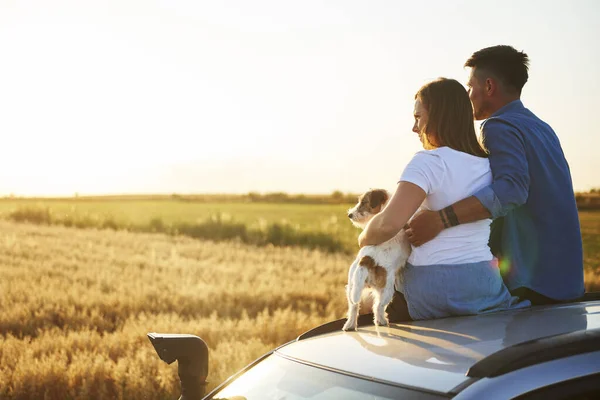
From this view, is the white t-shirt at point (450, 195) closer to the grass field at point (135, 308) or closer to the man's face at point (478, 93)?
the man's face at point (478, 93)

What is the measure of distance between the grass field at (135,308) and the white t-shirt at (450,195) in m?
4.28

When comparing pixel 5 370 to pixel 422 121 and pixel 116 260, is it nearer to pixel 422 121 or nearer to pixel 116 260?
pixel 422 121

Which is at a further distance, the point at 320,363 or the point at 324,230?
the point at 324,230

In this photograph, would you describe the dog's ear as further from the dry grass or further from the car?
the dry grass

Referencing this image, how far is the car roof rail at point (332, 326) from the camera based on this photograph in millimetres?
3567

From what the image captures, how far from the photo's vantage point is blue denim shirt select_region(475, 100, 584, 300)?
4.39m

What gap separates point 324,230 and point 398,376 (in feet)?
109

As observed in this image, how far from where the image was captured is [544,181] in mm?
4402

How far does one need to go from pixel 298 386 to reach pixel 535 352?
0.94 metres

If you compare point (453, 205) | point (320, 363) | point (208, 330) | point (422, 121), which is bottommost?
point (208, 330)

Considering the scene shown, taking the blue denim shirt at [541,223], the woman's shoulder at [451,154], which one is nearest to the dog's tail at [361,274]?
the woman's shoulder at [451,154]

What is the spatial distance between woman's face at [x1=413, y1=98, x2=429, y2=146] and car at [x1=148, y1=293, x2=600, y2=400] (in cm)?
112

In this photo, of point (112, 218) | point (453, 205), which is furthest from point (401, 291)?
point (112, 218)

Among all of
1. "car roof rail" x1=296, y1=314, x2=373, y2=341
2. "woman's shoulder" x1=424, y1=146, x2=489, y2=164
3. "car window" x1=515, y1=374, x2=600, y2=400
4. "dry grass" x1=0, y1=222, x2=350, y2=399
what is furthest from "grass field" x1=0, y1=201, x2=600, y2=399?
"car window" x1=515, y1=374, x2=600, y2=400
